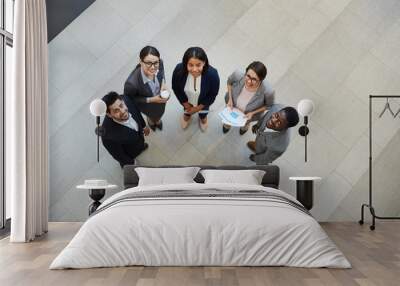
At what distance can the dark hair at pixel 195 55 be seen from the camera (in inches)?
306

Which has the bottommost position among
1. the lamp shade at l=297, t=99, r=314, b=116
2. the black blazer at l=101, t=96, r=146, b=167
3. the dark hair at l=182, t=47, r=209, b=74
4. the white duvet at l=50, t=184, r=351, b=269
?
the white duvet at l=50, t=184, r=351, b=269

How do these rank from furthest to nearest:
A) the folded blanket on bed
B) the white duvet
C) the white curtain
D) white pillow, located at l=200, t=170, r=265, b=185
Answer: white pillow, located at l=200, t=170, r=265, b=185 → the white curtain → the folded blanket on bed → the white duvet

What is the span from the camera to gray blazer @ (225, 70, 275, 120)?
7766 millimetres

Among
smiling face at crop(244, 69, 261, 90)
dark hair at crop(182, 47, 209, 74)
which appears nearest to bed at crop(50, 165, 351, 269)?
smiling face at crop(244, 69, 261, 90)

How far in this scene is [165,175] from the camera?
23.4 feet

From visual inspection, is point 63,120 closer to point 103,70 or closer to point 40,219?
point 103,70

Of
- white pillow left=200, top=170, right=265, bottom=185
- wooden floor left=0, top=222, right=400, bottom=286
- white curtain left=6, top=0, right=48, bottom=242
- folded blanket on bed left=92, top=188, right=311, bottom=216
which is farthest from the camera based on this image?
white pillow left=200, top=170, right=265, bottom=185

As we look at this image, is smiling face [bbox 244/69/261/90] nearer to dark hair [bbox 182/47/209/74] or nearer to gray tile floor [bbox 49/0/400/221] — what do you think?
gray tile floor [bbox 49/0/400/221]

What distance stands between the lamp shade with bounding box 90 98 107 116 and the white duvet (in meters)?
2.80

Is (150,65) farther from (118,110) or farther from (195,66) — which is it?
(118,110)

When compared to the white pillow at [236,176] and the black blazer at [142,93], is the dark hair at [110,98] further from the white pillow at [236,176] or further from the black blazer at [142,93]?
the white pillow at [236,176]

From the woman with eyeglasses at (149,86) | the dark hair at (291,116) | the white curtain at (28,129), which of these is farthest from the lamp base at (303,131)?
the white curtain at (28,129)

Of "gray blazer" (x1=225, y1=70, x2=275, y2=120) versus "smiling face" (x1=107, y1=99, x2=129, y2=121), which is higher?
"gray blazer" (x1=225, y1=70, x2=275, y2=120)

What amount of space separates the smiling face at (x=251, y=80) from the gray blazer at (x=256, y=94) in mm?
56
